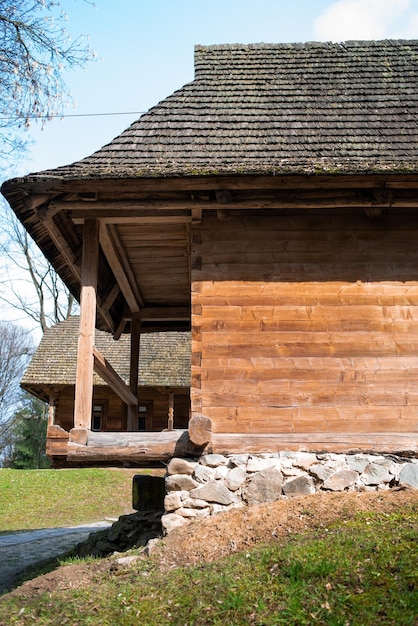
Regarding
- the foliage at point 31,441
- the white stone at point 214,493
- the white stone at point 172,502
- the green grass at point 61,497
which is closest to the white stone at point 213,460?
the white stone at point 214,493

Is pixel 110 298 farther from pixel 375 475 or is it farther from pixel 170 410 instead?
pixel 170 410

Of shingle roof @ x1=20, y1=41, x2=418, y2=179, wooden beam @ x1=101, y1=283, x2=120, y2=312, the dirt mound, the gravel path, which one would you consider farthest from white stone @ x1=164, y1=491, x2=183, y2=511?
wooden beam @ x1=101, y1=283, x2=120, y2=312

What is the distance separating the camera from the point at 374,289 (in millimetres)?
8383

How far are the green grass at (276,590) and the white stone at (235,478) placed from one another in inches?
43.4

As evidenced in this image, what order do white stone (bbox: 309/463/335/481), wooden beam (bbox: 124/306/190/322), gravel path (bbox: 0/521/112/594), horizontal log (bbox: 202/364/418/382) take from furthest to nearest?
1. wooden beam (bbox: 124/306/190/322)
2. gravel path (bbox: 0/521/112/594)
3. horizontal log (bbox: 202/364/418/382)
4. white stone (bbox: 309/463/335/481)

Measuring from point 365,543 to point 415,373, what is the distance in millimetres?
2751

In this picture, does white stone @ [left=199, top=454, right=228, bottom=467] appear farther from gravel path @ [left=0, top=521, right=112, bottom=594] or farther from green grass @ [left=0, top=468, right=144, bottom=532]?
green grass @ [left=0, top=468, right=144, bottom=532]

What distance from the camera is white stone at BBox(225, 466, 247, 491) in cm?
757

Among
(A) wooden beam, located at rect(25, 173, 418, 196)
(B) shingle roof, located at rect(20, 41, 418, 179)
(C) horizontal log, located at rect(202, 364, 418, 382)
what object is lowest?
(C) horizontal log, located at rect(202, 364, 418, 382)

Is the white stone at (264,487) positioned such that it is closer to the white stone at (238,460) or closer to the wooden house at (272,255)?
the white stone at (238,460)

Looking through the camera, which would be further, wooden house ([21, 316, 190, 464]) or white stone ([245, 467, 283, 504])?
wooden house ([21, 316, 190, 464])

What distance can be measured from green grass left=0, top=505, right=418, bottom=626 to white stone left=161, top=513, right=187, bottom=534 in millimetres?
777

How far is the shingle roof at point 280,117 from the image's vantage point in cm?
816

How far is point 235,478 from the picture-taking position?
7.59 metres
